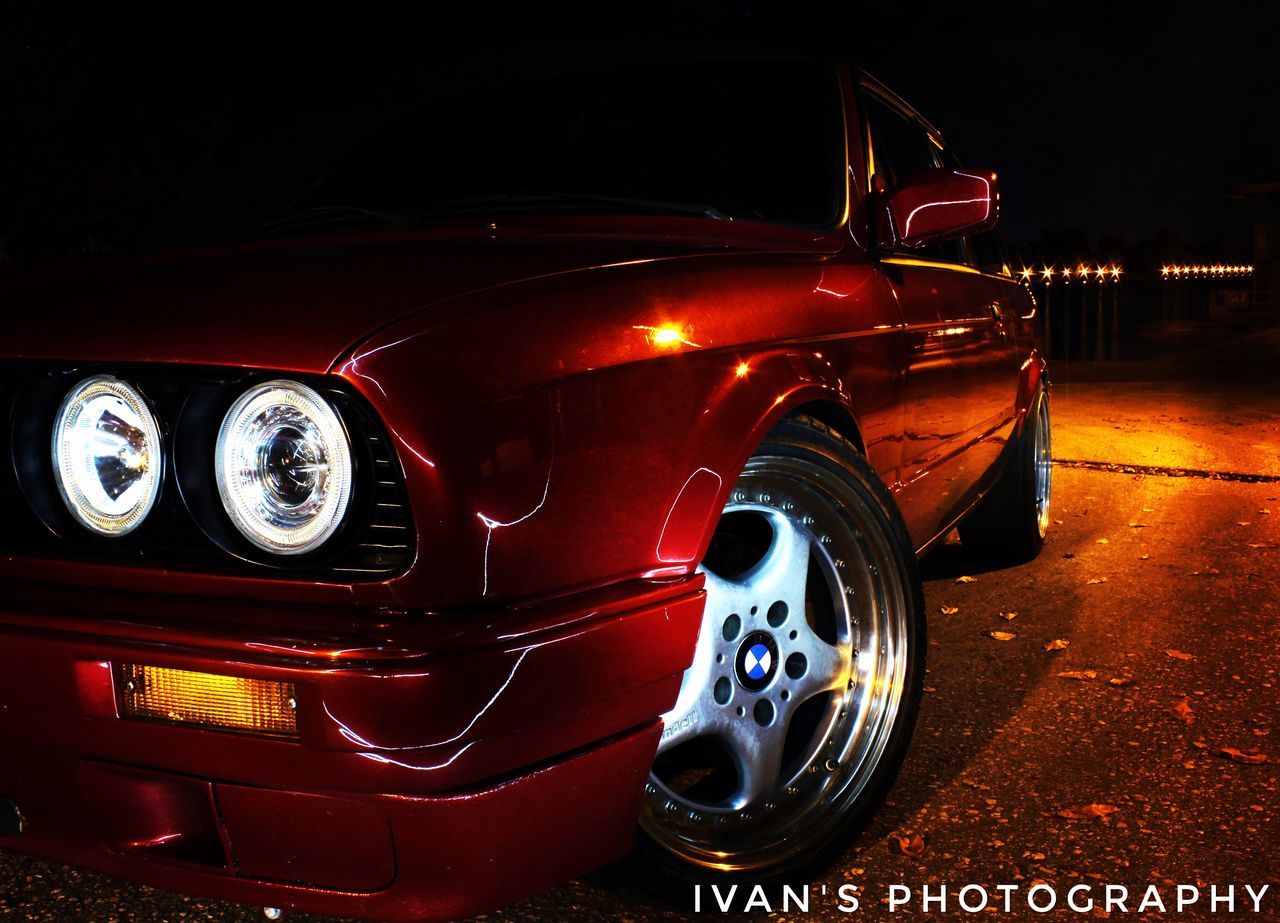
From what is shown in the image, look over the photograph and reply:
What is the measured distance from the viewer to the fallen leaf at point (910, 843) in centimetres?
227

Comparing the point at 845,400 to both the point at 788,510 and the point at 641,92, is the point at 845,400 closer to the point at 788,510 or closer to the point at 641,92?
the point at 788,510

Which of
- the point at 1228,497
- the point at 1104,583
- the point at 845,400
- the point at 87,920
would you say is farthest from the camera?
the point at 1228,497

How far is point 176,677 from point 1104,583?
11.5 ft

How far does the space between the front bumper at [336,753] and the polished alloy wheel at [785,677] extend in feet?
1.30

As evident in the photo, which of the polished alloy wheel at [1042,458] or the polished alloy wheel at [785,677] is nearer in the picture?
the polished alloy wheel at [785,677]

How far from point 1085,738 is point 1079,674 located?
0.49 m

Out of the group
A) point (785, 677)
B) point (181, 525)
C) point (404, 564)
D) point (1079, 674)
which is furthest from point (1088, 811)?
point (181, 525)

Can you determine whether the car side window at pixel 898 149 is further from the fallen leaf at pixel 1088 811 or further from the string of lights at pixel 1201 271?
the string of lights at pixel 1201 271

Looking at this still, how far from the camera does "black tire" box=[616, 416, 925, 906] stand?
1.97 m

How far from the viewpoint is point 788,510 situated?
85.0 inches

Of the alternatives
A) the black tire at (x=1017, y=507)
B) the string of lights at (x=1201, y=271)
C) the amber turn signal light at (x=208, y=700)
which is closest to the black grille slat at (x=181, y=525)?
the amber turn signal light at (x=208, y=700)

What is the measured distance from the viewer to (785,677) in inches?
87.0

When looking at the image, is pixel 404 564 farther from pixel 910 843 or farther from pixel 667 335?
pixel 910 843

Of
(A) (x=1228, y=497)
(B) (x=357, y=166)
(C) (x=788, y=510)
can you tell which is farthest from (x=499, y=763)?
(A) (x=1228, y=497)
